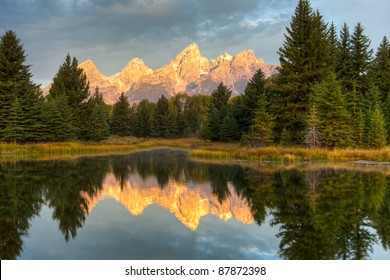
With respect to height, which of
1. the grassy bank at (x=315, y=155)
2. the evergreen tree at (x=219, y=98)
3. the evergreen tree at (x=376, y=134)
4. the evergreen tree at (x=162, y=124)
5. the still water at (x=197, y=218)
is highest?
the evergreen tree at (x=219, y=98)

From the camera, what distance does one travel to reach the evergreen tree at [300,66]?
46.8 meters

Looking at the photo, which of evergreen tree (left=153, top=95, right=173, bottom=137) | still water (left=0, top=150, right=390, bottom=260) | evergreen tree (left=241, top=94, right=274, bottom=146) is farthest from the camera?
evergreen tree (left=153, top=95, right=173, bottom=137)

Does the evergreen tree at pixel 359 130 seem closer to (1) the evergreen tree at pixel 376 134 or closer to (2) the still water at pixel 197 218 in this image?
(1) the evergreen tree at pixel 376 134

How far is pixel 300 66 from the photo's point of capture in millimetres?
47688

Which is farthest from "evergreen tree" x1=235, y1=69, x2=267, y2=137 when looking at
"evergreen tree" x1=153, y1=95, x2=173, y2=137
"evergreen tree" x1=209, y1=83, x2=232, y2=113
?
"evergreen tree" x1=153, y1=95, x2=173, y2=137

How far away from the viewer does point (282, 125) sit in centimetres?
4866

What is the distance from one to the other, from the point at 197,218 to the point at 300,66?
37896 millimetres

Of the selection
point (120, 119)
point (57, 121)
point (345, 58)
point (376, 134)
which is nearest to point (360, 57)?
point (345, 58)

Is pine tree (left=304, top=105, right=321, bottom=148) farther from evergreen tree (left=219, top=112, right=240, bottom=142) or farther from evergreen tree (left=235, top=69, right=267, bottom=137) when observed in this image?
evergreen tree (left=219, top=112, right=240, bottom=142)

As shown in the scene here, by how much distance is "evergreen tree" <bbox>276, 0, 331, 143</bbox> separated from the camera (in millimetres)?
46750

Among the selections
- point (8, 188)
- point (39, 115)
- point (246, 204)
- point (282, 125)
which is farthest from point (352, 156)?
point (39, 115)

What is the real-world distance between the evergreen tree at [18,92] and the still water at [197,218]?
1169 inches

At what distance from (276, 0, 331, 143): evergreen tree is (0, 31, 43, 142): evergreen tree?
108ft

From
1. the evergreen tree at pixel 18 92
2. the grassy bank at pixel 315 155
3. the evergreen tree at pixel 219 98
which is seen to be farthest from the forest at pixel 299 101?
the evergreen tree at pixel 219 98
